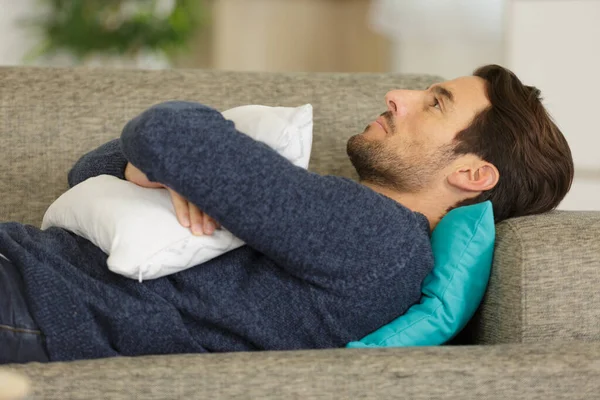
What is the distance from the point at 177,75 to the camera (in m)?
2.07

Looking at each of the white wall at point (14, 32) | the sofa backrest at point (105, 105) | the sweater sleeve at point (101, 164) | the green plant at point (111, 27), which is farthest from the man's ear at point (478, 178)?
the white wall at point (14, 32)

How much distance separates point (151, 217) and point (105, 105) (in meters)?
0.65

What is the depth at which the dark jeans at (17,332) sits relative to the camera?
53.5 inches

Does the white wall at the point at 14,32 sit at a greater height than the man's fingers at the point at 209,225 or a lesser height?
lesser

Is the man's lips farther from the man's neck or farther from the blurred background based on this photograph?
the blurred background

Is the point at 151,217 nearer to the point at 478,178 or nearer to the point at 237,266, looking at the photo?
the point at 237,266

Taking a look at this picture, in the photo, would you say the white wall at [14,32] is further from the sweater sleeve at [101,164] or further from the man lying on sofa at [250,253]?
the man lying on sofa at [250,253]

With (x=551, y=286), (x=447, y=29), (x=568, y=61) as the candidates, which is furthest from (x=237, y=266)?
(x=447, y=29)

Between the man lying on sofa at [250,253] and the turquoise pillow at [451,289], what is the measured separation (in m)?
0.03

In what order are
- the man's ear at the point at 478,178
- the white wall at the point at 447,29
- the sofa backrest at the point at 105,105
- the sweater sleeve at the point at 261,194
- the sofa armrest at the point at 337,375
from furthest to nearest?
the white wall at the point at 447,29 < the sofa backrest at the point at 105,105 < the man's ear at the point at 478,178 < the sweater sleeve at the point at 261,194 < the sofa armrest at the point at 337,375

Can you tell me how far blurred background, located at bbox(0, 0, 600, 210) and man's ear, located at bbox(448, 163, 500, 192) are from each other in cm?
145

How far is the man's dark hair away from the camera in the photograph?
168 cm

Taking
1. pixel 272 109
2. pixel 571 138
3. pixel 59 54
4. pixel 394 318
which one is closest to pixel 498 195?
pixel 394 318

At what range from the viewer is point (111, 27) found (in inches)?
194
